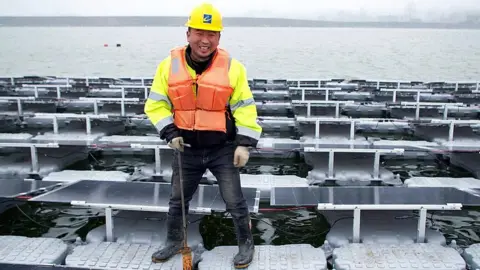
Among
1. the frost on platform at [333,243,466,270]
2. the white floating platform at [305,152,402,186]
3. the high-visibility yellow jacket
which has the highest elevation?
the high-visibility yellow jacket

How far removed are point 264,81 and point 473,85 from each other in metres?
9.14

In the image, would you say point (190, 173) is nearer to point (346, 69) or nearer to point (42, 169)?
point (42, 169)

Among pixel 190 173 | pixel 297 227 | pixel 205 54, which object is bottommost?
pixel 297 227

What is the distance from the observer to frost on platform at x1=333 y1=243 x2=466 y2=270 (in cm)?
428

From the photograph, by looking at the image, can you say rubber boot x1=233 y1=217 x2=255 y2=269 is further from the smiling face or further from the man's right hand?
the smiling face

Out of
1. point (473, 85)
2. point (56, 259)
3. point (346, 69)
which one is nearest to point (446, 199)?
point (56, 259)

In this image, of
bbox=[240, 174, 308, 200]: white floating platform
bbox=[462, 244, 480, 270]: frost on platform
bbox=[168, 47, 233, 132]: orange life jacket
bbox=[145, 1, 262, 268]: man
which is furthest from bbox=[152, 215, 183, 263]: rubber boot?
bbox=[462, 244, 480, 270]: frost on platform

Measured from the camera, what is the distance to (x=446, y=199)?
517 centimetres

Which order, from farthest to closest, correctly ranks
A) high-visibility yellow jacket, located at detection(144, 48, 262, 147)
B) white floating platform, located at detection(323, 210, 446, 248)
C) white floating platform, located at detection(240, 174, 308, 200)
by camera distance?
white floating platform, located at detection(240, 174, 308, 200) < white floating platform, located at detection(323, 210, 446, 248) < high-visibility yellow jacket, located at detection(144, 48, 262, 147)

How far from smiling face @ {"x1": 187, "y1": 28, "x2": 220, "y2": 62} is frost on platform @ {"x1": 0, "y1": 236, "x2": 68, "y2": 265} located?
263cm

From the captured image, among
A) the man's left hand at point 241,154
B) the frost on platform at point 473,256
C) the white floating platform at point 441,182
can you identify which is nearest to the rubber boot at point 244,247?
the man's left hand at point 241,154

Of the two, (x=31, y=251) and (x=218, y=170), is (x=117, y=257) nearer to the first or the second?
(x=31, y=251)

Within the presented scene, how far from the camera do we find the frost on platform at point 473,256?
14.6ft

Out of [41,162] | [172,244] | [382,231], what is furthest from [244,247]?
[41,162]
